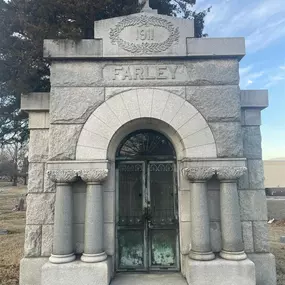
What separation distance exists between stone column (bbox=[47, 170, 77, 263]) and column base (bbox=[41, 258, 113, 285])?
14 cm

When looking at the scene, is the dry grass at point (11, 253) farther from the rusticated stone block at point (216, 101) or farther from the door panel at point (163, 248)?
the rusticated stone block at point (216, 101)

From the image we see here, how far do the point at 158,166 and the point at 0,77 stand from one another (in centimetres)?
439

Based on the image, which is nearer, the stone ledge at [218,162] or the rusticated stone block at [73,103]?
the stone ledge at [218,162]

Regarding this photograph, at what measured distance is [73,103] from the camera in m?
5.29

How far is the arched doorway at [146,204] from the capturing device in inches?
219

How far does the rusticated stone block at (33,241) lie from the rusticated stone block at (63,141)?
1.44 m

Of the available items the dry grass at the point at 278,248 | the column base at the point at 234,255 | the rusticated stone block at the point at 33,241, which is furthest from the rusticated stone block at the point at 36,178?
the dry grass at the point at 278,248

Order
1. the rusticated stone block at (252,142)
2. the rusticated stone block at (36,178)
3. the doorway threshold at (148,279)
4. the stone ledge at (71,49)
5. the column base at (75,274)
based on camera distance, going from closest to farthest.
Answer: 1. the column base at (75,274)
2. the doorway threshold at (148,279)
3. the stone ledge at (71,49)
4. the rusticated stone block at (36,178)
5. the rusticated stone block at (252,142)

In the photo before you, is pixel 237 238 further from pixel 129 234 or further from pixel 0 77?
pixel 0 77

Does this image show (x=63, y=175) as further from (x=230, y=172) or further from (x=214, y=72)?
(x=214, y=72)

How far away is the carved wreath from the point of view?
543cm

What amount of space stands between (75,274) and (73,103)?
3.00 metres

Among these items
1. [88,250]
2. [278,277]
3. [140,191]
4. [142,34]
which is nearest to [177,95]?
[142,34]

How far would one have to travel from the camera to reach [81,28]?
6555mm
